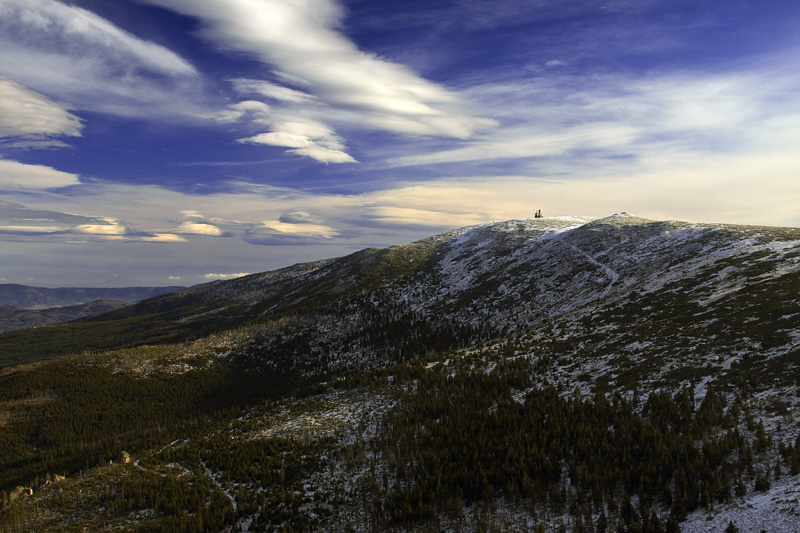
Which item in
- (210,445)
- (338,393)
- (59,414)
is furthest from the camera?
(59,414)

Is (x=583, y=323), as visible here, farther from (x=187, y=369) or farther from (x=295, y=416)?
(x=187, y=369)

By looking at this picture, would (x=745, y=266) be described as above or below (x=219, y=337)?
above

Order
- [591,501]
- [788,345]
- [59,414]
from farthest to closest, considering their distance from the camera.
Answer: [59,414] → [788,345] → [591,501]

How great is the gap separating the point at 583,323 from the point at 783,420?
28.4 m

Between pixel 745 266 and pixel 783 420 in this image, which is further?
pixel 745 266

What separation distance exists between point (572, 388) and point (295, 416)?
28.3 m

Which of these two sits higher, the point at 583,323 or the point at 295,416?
the point at 583,323

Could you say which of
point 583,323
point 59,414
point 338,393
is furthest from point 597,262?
point 59,414

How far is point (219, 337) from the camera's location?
106 meters

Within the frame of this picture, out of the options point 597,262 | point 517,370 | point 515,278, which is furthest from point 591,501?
point 515,278

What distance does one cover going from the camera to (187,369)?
284 feet

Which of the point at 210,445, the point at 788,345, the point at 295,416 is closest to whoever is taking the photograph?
the point at 788,345

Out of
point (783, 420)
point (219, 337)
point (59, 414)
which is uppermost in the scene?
point (783, 420)

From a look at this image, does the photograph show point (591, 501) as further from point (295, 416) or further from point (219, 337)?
point (219, 337)
